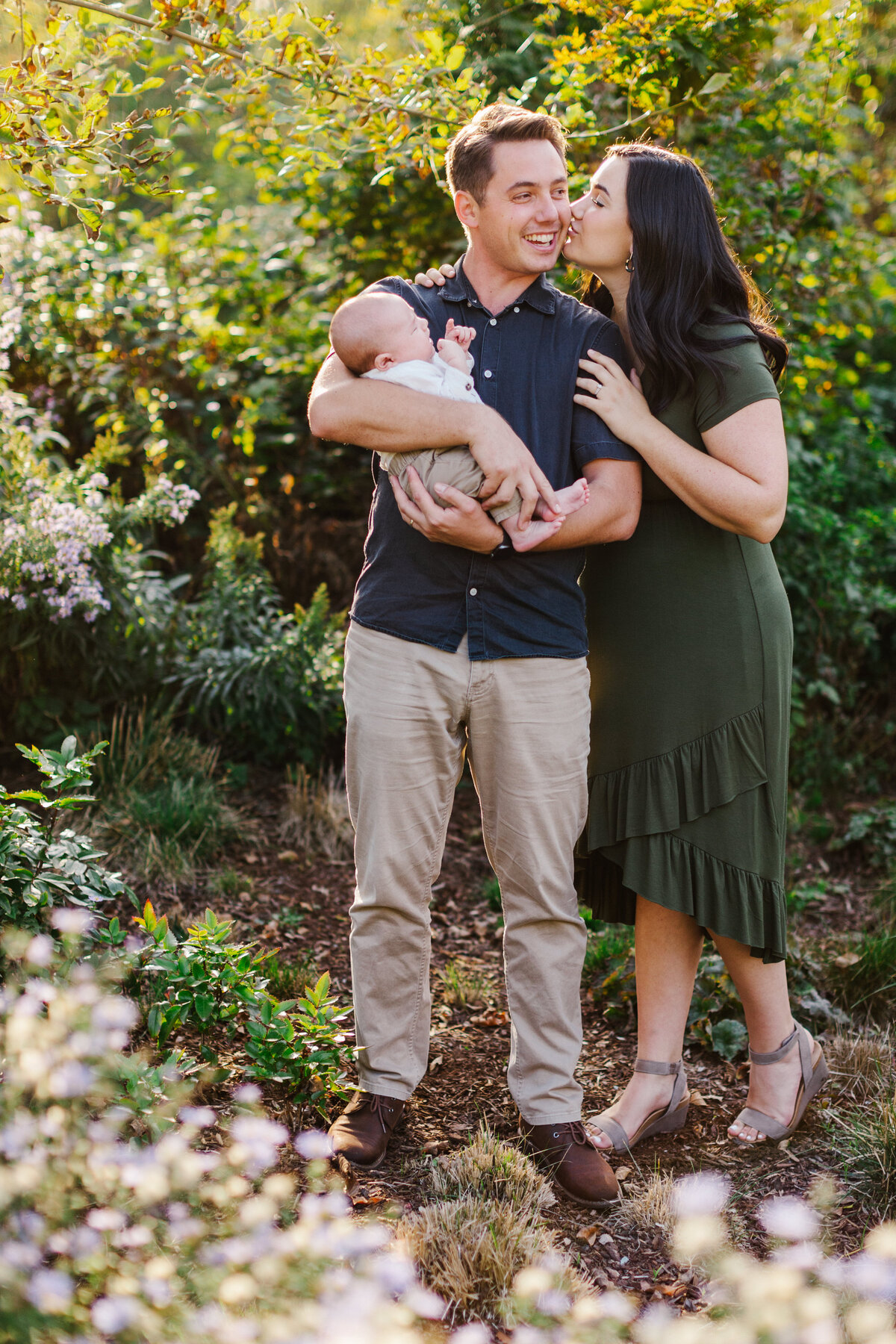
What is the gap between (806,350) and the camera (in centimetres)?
411

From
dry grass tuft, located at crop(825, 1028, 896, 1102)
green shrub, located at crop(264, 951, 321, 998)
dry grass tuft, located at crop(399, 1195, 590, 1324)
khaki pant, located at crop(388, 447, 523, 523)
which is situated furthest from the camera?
green shrub, located at crop(264, 951, 321, 998)

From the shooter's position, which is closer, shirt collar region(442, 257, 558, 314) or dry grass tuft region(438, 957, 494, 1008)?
shirt collar region(442, 257, 558, 314)

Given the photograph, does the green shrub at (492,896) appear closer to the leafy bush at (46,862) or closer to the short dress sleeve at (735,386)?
the leafy bush at (46,862)

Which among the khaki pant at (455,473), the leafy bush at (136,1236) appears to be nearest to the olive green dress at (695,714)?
the khaki pant at (455,473)

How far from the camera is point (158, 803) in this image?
371 centimetres

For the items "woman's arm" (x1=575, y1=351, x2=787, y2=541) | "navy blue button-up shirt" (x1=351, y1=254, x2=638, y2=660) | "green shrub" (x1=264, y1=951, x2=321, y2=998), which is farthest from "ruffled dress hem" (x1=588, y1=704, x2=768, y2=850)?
"green shrub" (x1=264, y1=951, x2=321, y2=998)

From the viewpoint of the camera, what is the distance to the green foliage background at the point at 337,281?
315cm

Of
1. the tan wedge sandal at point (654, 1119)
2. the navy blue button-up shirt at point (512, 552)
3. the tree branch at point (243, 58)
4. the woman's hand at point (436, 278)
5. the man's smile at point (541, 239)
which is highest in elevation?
the tree branch at point (243, 58)

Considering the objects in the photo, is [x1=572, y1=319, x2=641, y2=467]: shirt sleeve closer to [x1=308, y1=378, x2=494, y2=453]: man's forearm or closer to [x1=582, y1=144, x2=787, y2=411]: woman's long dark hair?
[x1=582, y1=144, x2=787, y2=411]: woman's long dark hair

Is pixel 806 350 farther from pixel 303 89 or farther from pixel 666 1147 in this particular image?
pixel 666 1147

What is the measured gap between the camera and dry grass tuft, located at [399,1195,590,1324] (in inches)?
73.1

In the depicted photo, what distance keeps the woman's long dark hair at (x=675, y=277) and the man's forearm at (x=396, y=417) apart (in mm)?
408

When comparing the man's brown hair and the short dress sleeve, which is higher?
the man's brown hair

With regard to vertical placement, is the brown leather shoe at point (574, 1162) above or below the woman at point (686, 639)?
below
